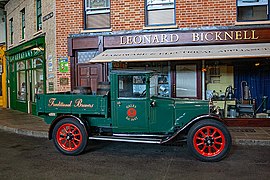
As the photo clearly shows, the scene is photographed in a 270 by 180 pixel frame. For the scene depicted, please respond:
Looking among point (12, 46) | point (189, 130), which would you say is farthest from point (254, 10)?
point (12, 46)

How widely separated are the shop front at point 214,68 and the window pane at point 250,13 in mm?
539

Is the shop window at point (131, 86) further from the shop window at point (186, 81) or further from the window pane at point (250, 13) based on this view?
the window pane at point (250, 13)

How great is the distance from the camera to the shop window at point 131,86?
18.6ft

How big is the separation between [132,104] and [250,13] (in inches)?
224

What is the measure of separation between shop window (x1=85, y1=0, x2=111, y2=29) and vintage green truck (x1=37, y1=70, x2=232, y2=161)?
449cm

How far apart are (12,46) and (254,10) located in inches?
469

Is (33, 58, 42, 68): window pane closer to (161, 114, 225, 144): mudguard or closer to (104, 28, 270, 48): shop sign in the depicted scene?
(104, 28, 270, 48): shop sign

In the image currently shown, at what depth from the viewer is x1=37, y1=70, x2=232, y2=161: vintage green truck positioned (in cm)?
539

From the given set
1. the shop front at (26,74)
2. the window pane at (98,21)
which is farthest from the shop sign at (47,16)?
the window pane at (98,21)

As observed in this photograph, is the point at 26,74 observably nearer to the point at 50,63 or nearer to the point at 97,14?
the point at 50,63

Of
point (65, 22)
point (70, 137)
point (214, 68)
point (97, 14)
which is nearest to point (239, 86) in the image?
point (214, 68)

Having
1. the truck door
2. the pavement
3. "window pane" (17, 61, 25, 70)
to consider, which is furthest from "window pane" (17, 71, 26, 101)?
the truck door

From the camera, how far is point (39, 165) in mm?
5148

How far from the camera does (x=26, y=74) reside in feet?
43.1
